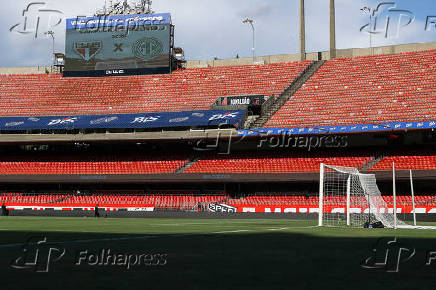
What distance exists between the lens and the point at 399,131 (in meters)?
45.8

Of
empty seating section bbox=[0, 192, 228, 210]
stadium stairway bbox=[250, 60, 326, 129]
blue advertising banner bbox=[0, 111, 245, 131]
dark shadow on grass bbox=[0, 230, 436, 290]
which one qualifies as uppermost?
stadium stairway bbox=[250, 60, 326, 129]

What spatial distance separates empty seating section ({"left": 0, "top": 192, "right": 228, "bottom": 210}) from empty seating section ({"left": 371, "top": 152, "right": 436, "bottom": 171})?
1358 centimetres

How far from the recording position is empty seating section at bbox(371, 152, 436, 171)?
4506cm

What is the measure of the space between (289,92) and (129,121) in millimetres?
16320

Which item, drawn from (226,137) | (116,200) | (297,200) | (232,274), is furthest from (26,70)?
(232,274)

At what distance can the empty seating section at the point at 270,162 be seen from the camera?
161 feet

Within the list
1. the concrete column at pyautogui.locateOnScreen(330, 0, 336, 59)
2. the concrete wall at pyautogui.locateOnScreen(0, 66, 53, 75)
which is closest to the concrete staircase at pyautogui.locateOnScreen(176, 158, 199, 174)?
the concrete column at pyautogui.locateOnScreen(330, 0, 336, 59)

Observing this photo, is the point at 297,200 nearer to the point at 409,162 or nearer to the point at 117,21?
the point at 409,162

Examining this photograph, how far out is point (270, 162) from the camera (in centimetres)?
5144

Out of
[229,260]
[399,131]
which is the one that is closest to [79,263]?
[229,260]

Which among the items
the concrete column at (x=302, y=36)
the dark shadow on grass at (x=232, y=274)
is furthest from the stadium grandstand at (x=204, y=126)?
the dark shadow on grass at (x=232, y=274)

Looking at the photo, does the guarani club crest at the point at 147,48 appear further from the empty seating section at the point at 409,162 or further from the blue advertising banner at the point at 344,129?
the empty seating section at the point at 409,162

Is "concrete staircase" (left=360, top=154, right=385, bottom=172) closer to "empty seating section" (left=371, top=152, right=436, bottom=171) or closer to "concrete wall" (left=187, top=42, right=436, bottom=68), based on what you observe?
"empty seating section" (left=371, top=152, right=436, bottom=171)

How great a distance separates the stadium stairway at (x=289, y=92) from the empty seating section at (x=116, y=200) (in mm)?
8263
